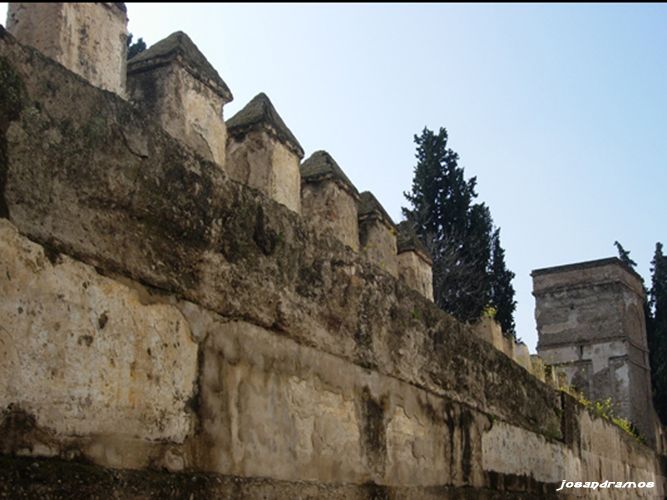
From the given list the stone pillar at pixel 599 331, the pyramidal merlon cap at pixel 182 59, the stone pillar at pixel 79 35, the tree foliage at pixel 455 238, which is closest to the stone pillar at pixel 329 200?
the pyramidal merlon cap at pixel 182 59

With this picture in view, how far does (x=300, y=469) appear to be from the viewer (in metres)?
3.25

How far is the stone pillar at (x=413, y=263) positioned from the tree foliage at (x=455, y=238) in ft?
47.4

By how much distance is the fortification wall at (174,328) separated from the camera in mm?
2186

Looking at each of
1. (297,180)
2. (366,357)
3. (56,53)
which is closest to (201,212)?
(56,53)

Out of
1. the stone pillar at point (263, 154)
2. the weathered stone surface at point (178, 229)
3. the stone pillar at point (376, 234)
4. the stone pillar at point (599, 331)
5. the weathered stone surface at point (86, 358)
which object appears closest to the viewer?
the weathered stone surface at point (86, 358)

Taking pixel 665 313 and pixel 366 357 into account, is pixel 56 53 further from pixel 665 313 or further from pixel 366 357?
pixel 665 313

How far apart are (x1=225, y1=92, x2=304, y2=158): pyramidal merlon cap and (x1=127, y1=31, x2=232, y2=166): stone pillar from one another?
0.30 metres

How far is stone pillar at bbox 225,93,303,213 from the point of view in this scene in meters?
3.76

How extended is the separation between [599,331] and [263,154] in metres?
15.2

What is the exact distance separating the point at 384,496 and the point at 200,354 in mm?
1566

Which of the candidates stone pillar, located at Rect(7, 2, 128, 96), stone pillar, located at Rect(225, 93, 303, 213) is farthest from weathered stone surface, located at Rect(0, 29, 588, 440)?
stone pillar, located at Rect(7, 2, 128, 96)

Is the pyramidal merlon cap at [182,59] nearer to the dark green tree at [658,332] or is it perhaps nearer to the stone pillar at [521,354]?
the stone pillar at [521,354]

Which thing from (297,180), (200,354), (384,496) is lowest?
(384,496)

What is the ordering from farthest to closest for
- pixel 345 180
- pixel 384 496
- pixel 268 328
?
pixel 345 180 → pixel 384 496 → pixel 268 328
